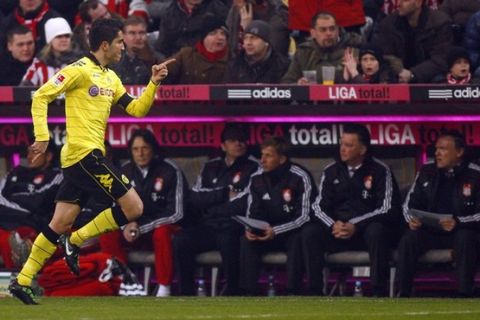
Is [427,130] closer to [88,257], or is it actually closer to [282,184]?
[282,184]

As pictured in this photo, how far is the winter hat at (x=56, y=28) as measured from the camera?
14305 millimetres

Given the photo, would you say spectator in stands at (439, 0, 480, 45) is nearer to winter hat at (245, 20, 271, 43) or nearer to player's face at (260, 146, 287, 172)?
winter hat at (245, 20, 271, 43)

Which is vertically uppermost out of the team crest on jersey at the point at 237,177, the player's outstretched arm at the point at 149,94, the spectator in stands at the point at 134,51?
the spectator in stands at the point at 134,51

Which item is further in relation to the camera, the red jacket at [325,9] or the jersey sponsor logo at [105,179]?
the red jacket at [325,9]

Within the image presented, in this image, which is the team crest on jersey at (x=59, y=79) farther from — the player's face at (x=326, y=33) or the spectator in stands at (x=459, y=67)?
the spectator in stands at (x=459, y=67)

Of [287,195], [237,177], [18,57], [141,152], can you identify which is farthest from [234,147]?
[18,57]

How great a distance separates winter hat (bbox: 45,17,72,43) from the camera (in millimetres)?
14305

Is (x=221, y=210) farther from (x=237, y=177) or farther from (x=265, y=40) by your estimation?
(x=265, y=40)

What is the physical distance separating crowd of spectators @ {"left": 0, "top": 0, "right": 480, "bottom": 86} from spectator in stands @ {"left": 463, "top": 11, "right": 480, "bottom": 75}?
11 millimetres

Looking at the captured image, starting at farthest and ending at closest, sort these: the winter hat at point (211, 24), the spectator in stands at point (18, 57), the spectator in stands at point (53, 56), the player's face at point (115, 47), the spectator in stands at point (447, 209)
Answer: the spectator in stands at point (18, 57), the spectator in stands at point (53, 56), the winter hat at point (211, 24), the spectator in stands at point (447, 209), the player's face at point (115, 47)

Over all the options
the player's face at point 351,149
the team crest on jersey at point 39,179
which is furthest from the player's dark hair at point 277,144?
the team crest on jersey at point 39,179

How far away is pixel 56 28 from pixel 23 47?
1.32 ft

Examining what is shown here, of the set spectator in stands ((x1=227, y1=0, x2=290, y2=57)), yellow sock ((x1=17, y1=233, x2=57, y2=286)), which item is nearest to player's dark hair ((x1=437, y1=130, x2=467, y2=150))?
spectator in stands ((x1=227, y1=0, x2=290, y2=57))

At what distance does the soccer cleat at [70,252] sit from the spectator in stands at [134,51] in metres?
2.97
